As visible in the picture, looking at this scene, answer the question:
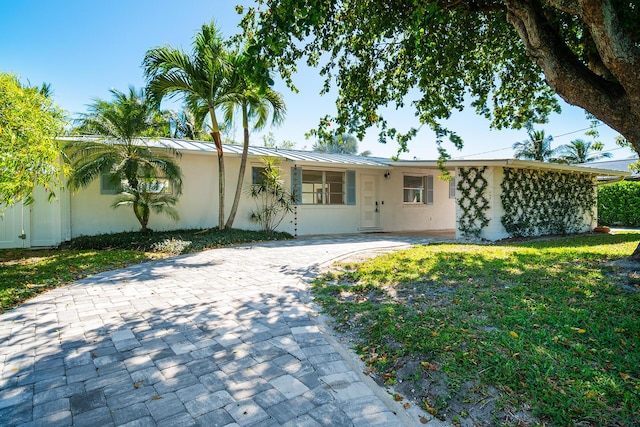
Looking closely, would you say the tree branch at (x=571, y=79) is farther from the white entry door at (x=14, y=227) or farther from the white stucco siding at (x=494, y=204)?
the white entry door at (x=14, y=227)

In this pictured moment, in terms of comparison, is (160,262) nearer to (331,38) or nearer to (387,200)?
(331,38)

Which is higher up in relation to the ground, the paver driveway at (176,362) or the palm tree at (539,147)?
the palm tree at (539,147)

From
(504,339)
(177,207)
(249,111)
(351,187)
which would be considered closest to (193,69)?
(249,111)

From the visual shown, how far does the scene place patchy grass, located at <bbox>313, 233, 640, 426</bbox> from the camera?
217 cm

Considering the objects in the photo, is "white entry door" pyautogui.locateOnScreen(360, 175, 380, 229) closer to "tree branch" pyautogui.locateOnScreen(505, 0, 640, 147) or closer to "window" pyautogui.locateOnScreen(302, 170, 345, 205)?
"window" pyautogui.locateOnScreen(302, 170, 345, 205)

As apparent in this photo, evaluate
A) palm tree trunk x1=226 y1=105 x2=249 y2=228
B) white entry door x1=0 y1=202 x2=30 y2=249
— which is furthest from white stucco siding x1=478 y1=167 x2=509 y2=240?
white entry door x1=0 y1=202 x2=30 y2=249

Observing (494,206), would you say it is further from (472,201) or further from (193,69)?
(193,69)

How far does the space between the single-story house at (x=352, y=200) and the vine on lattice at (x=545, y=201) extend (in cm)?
3

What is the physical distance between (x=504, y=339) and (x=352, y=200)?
10.6 metres

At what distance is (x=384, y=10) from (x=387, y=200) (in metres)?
8.84

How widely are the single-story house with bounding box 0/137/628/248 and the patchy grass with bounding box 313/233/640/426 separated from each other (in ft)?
15.1

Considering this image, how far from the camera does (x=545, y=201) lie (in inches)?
478

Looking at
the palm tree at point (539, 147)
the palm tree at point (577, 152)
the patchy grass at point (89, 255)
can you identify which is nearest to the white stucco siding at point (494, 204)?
the patchy grass at point (89, 255)

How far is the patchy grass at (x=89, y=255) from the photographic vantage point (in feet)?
17.7
